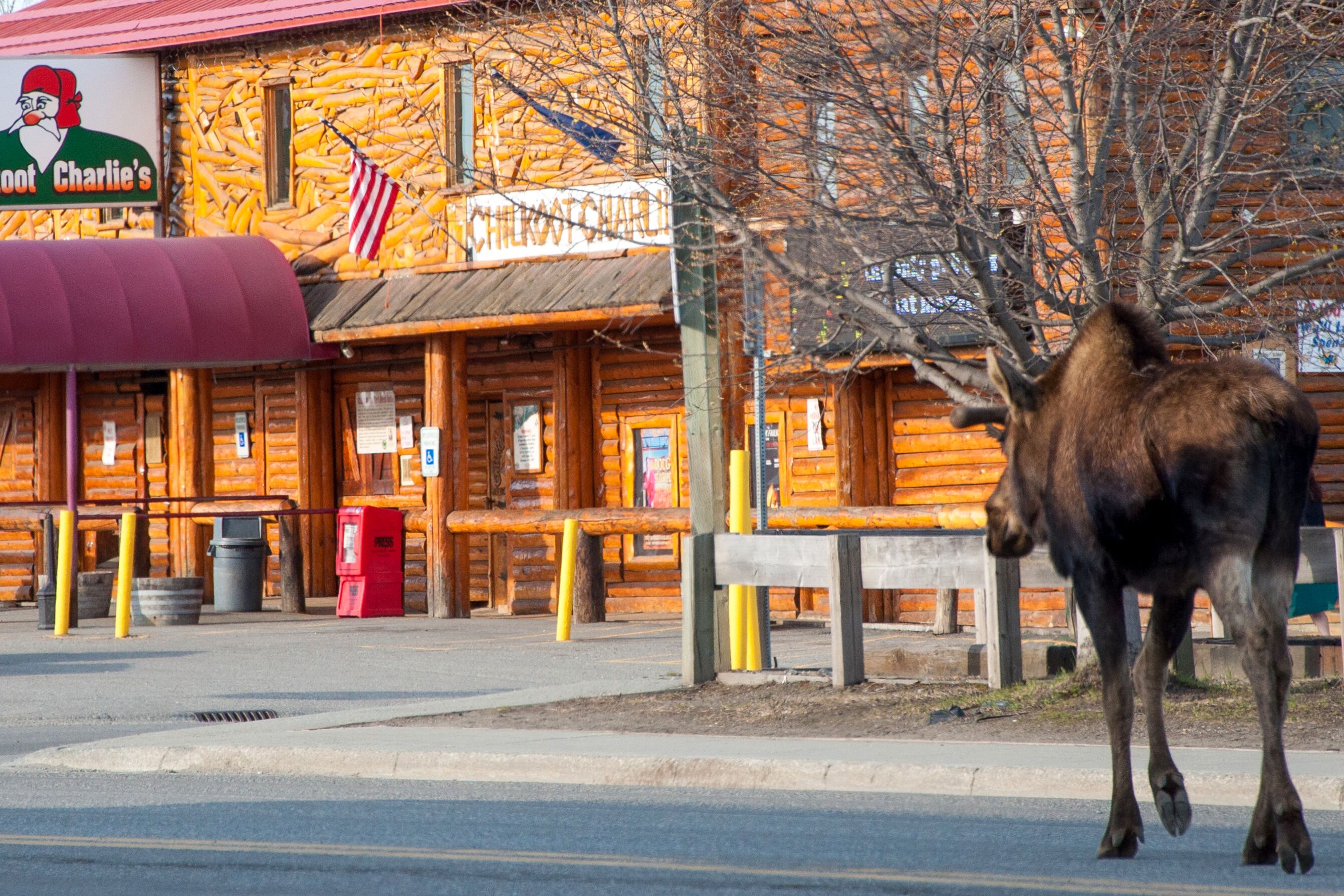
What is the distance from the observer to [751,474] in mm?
19422

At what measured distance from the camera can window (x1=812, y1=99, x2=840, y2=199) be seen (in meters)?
9.98

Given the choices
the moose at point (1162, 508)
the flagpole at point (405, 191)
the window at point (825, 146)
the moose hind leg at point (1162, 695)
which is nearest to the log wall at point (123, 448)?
the flagpole at point (405, 191)

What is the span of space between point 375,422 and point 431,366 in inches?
103

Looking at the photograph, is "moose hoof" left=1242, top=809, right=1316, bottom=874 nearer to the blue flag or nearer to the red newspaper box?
the blue flag

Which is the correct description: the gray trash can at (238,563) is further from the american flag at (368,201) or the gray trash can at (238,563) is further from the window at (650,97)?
the window at (650,97)

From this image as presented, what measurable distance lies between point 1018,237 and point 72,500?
1132cm

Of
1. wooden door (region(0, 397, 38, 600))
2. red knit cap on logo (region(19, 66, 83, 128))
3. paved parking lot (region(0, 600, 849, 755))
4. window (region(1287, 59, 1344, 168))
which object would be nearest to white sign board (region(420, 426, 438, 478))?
paved parking lot (region(0, 600, 849, 755))

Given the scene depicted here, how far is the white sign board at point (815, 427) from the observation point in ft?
62.2

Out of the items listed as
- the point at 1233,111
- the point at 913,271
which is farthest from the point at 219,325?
the point at 1233,111

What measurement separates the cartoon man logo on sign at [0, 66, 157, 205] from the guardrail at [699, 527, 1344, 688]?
12791 mm

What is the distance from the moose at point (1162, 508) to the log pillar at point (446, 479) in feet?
45.1

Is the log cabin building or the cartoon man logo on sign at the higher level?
the cartoon man logo on sign

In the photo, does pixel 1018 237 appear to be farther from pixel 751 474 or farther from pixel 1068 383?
pixel 751 474

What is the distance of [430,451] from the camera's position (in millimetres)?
19875
